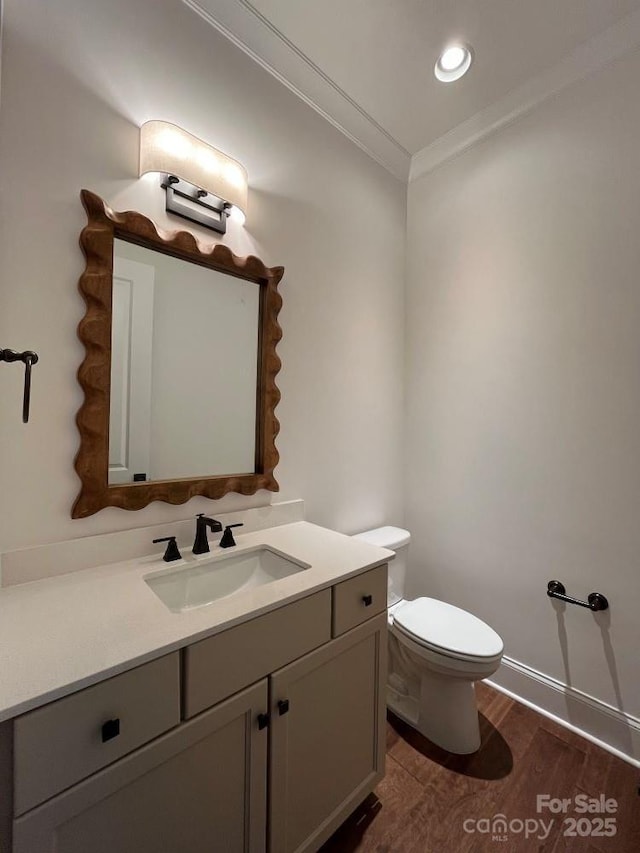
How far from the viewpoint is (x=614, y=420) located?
1.52 metres

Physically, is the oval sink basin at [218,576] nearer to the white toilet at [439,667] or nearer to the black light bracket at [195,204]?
the white toilet at [439,667]

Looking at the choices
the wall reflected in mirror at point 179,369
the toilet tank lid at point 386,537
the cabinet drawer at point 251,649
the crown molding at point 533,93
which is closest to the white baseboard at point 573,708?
the toilet tank lid at point 386,537

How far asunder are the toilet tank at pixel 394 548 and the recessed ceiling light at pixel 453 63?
2.21 metres

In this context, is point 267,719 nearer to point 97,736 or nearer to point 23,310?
point 97,736

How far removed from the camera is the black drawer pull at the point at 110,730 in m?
0.66

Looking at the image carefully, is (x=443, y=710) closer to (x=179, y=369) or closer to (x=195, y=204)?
(x=179, y=369)

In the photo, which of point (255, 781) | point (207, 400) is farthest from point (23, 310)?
point (255, 781)

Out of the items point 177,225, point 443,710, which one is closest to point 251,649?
point 443,710

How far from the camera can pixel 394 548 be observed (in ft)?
6.10

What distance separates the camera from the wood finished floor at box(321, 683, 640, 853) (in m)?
1.17

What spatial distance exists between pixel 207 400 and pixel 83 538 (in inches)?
23.5

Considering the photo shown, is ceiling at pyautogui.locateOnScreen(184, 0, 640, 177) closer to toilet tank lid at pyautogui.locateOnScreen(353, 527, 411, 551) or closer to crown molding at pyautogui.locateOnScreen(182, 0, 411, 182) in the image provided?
crown molding at pyautogui.locateOnScreen(182, 0, 411, 182)

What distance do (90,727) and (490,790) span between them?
1451 mm

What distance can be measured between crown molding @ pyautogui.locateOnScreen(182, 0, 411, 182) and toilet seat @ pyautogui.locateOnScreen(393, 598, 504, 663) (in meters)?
2.36
